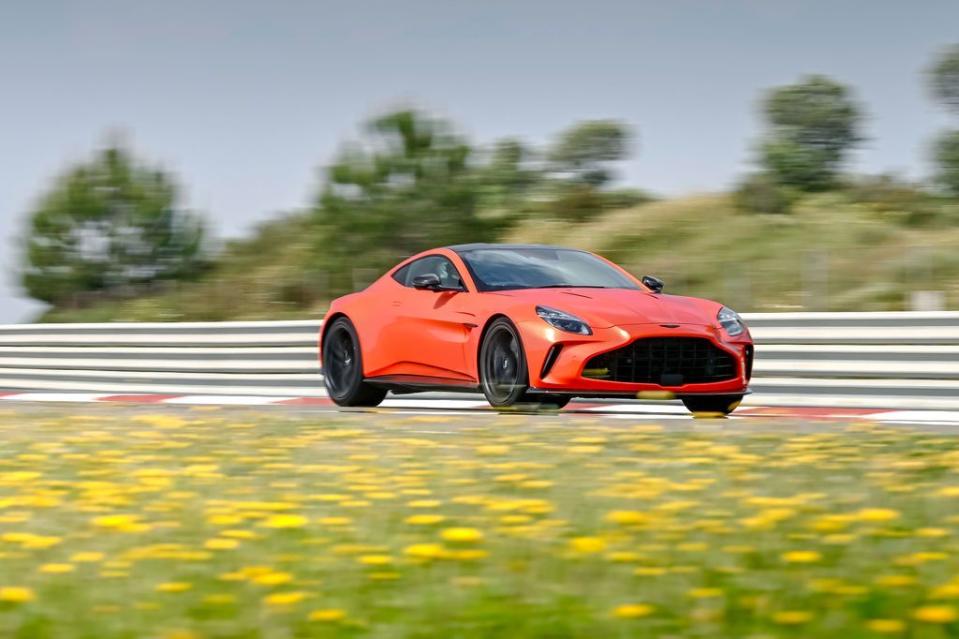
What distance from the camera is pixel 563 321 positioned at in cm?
929

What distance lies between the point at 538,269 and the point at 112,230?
4558 cm

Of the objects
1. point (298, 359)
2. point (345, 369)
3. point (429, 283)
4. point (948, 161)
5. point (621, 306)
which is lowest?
point (298, 359)

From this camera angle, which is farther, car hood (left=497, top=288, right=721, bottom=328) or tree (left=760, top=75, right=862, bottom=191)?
tree (left=760, top=75, right=862, bottom=191)

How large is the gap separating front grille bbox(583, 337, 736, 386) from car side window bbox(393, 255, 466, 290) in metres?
1.49

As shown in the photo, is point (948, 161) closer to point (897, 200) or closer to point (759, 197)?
point (897, 200)

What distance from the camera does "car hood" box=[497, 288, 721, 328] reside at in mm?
9312

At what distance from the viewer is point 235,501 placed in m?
5.63

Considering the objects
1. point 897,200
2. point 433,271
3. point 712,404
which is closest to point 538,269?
point 433,271

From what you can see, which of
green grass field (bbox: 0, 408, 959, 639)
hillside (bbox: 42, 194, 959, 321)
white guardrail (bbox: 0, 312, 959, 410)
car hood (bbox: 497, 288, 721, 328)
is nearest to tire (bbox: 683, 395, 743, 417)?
car hood (bbox: 497, 288, 721, 328)

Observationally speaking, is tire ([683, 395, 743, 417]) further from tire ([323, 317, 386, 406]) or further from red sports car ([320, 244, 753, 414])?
tire ([323, 317, 386, 406])

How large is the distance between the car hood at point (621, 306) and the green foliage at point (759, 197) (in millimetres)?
19459

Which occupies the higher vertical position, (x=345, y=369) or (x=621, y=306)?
(x=621, y=306)

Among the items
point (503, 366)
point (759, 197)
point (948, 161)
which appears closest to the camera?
point (503, 366)

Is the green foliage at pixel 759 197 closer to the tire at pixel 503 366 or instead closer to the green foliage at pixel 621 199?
the green foliage at pixel 621 199
